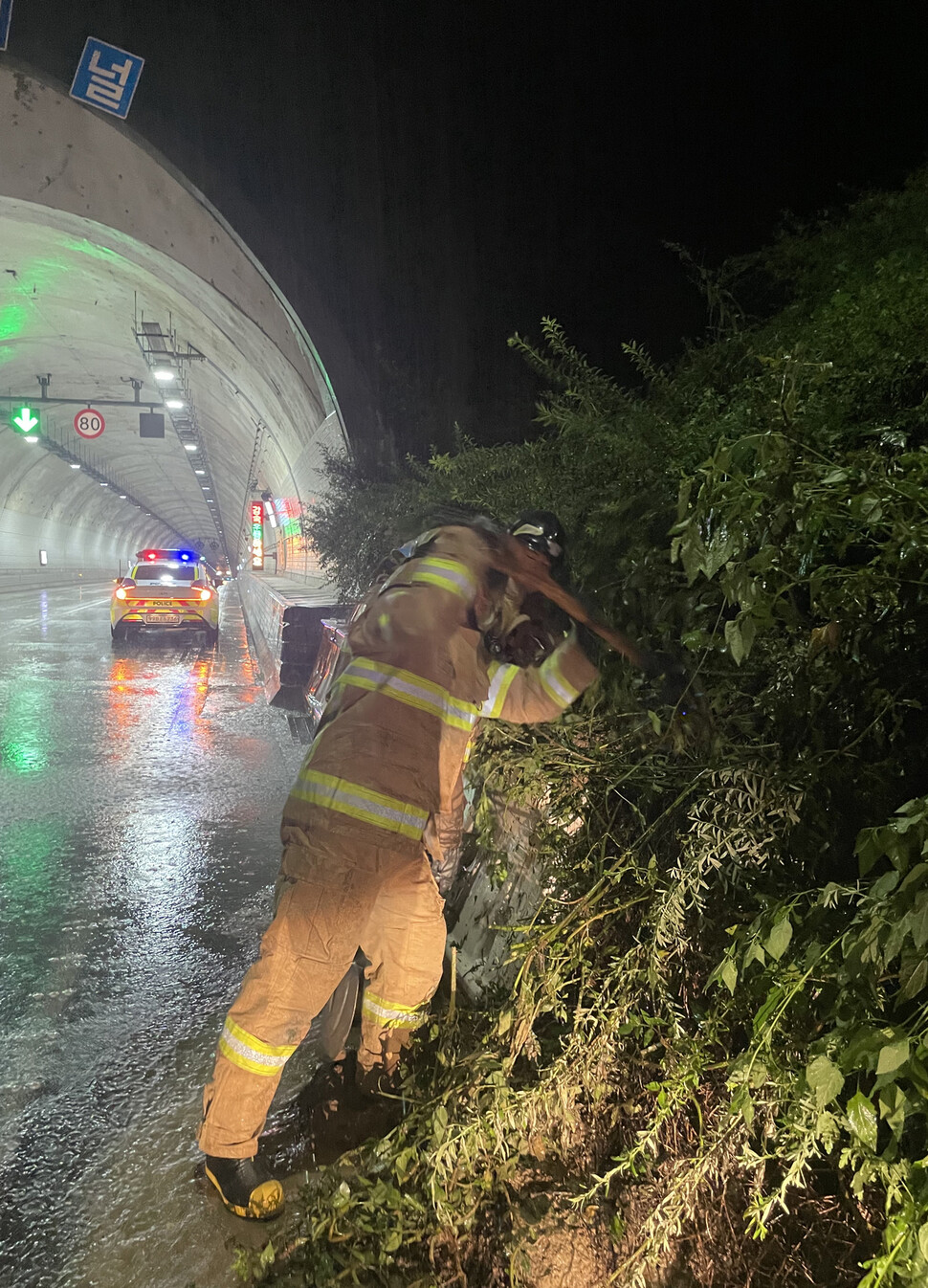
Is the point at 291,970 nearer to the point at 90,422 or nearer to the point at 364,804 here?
the point at 364,804

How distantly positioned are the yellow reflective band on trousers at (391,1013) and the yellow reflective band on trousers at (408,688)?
97 cm

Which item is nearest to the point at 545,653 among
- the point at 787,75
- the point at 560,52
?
the point at 787,75

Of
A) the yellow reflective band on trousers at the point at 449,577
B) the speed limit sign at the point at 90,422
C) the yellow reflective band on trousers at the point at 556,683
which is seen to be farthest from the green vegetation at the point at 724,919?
the speed limit sign at the point at 90,422

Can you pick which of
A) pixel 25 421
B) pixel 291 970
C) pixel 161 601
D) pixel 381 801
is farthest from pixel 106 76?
pixel 25 421

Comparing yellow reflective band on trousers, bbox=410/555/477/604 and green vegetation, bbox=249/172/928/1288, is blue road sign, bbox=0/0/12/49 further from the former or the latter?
yellow reflective band on trousers, bbox=410/555/477/604

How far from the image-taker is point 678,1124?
6.67 feet

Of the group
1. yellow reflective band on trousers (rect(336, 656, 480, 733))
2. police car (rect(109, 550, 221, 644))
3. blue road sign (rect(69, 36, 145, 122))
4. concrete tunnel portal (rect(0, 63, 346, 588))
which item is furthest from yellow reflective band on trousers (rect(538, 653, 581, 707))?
police car (rect(109, 550, 221, 644))

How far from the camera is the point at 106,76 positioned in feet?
32.3

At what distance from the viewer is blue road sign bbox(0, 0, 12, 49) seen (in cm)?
972

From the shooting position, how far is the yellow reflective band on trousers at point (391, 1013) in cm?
270

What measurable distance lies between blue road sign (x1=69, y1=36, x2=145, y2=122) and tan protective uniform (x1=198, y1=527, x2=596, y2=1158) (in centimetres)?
1055

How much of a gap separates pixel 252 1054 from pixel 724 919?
1.42m

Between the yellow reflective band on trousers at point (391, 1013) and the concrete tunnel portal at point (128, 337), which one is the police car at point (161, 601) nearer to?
the concrete tunnel portal at point (128, 337)

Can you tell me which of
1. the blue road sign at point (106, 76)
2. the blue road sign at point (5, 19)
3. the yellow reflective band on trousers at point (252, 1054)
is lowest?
the yellow reflective band on trousers at point (252, 1054)
